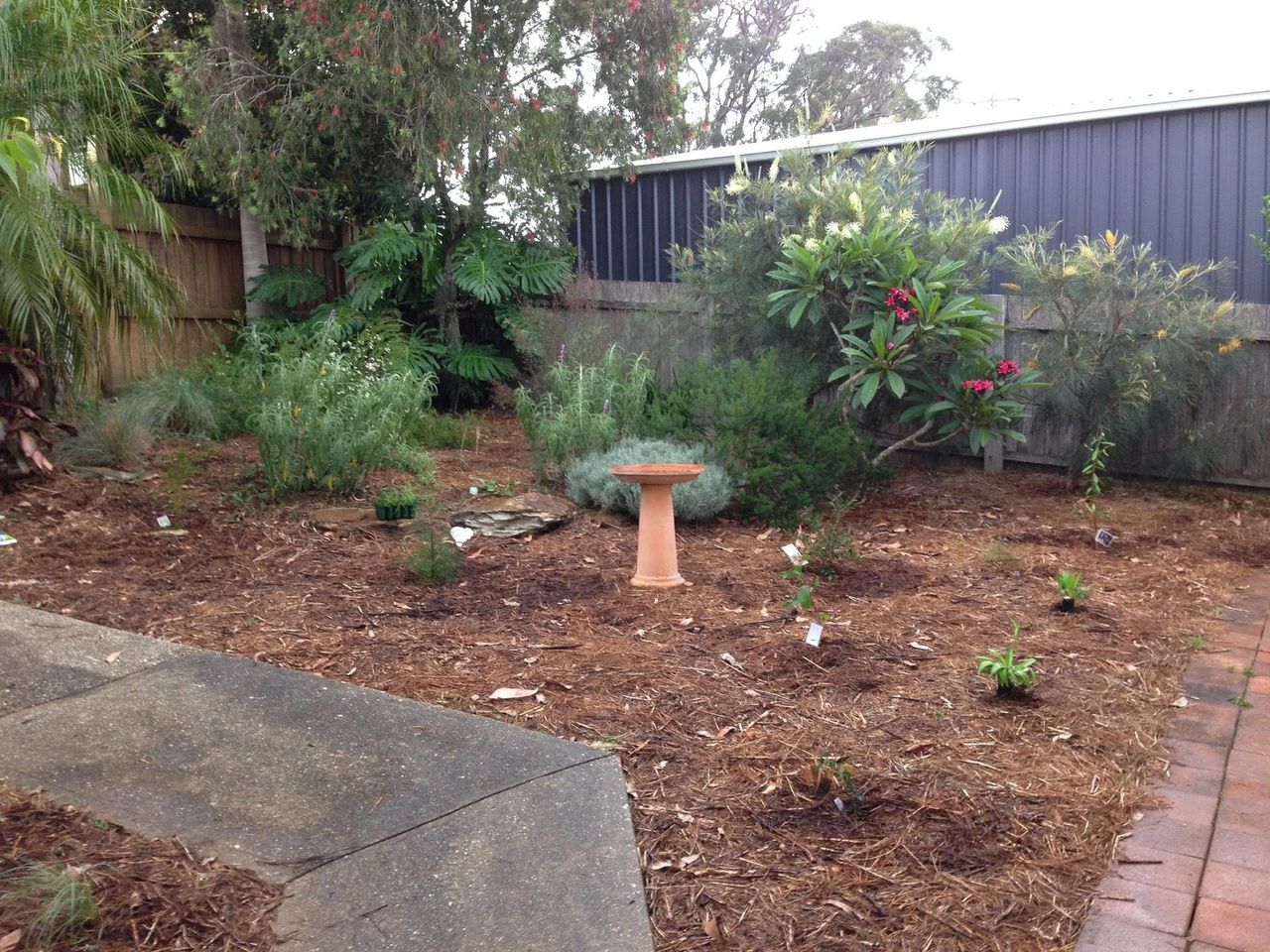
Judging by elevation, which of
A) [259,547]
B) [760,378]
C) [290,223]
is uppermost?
[290,223]

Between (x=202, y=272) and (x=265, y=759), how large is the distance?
10.0m

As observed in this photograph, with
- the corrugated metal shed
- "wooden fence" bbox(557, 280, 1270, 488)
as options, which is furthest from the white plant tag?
the corrugated metal shed

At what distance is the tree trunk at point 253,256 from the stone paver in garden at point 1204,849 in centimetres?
1040

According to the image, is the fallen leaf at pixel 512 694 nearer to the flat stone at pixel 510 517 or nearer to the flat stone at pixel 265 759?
the flat stone at pixel 265 759

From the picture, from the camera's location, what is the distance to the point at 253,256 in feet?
40.6

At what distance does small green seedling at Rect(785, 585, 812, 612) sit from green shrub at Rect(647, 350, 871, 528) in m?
1.79

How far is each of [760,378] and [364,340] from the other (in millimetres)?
3508

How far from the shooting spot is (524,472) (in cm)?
822

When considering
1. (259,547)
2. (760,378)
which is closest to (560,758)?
(259,547)

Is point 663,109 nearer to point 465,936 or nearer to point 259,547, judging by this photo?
point 259,547

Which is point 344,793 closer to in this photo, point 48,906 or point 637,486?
point 48,906

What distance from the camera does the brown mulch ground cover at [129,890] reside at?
2469 mm

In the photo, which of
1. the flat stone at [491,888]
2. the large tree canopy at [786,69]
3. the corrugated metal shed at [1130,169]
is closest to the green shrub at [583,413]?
the corrugated metal shed at [1130,169]

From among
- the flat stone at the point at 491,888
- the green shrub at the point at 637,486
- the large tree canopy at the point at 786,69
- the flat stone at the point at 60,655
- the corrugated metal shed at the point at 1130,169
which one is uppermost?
the large tree canopy at the point at 786,69
